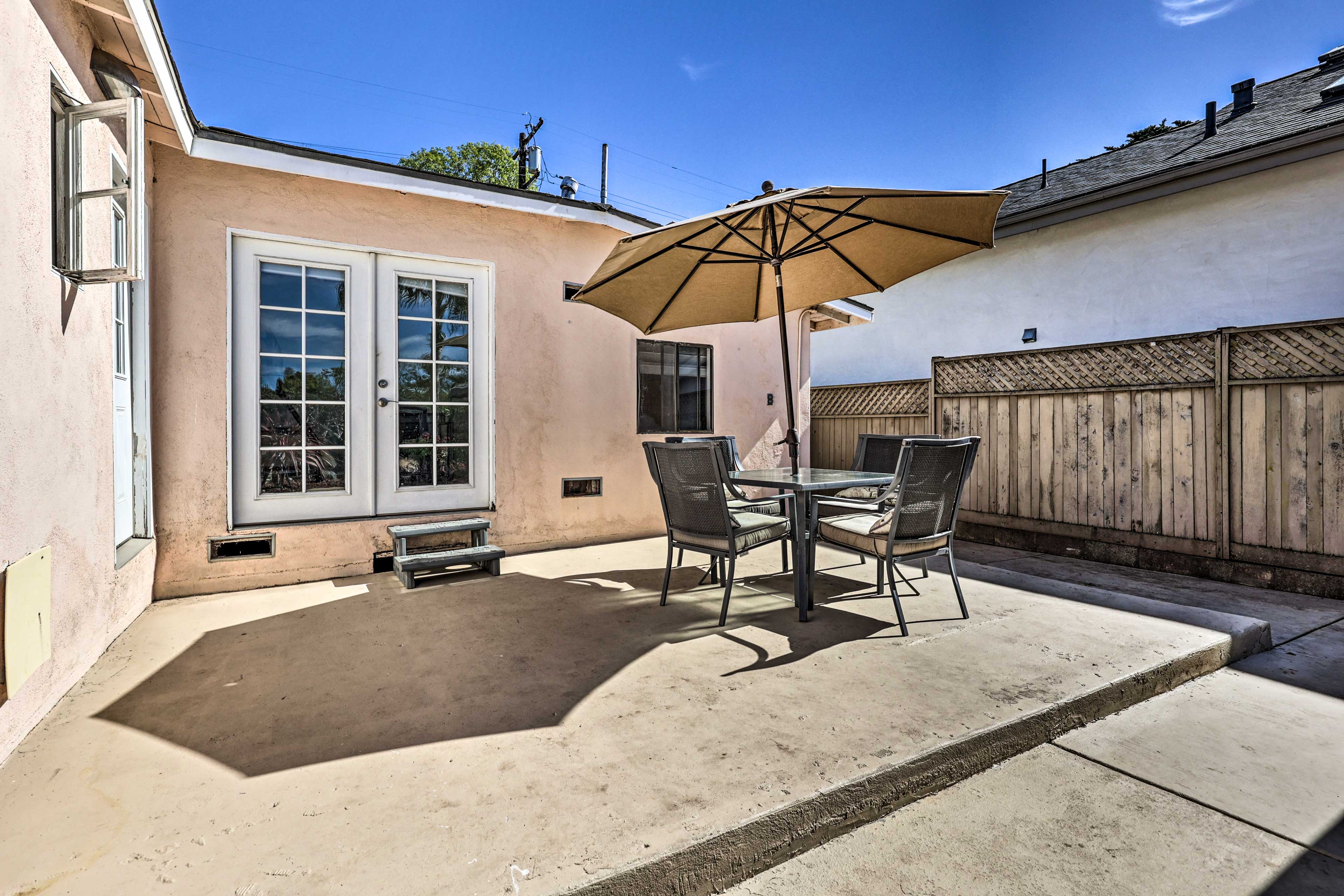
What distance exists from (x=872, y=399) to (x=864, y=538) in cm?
431

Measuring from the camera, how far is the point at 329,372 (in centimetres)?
406

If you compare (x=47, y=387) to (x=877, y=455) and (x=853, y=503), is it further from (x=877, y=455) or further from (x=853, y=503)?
(x=877, y=455)

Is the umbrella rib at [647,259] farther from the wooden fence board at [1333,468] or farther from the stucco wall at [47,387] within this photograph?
the wooden fence board at [1333,468]

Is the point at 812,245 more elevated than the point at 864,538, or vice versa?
the point at 812,245

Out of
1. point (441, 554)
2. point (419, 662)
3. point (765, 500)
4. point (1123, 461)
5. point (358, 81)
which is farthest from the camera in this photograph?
point (358, 81)

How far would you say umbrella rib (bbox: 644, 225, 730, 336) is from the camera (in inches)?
143

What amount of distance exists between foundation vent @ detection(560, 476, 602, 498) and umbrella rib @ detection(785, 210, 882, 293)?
2.64 metres

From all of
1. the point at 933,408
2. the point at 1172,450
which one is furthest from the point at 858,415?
the point at 1172,450

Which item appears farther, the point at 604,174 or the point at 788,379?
the point at 604,174

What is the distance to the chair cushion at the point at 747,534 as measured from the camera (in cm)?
311

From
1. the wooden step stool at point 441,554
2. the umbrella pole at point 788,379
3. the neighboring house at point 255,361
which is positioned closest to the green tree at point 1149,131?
the neighboring house at point 255,361

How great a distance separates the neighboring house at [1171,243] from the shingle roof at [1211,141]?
0.03 metres

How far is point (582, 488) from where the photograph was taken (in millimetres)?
5066

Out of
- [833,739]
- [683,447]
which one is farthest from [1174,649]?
[683,447]
